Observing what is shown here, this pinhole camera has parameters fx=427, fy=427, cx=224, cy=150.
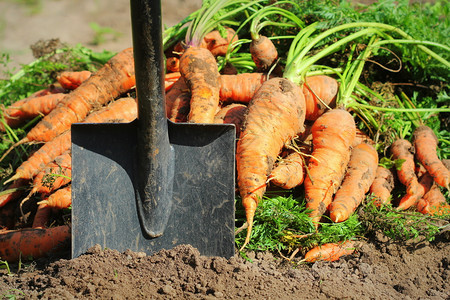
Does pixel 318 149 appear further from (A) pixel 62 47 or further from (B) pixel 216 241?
(A) pixel 62 47

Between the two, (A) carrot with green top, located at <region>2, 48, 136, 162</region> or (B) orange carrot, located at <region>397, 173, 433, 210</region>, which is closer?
(B) orange carrot, located at <region>397, 173, 433, 210</region>

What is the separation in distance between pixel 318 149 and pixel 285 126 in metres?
0.27

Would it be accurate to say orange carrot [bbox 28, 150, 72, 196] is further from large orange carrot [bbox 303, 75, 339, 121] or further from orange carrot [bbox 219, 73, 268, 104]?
large orange carrot [bbox 303, 75, 339, 121]

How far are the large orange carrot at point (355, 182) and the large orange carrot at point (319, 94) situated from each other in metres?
0.35

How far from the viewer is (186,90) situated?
9.98ft

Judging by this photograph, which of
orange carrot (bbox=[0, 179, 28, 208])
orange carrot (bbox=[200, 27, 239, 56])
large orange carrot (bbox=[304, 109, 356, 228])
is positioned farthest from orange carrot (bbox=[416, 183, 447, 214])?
orange carrot (bbox=[0, 179, 28, 208])

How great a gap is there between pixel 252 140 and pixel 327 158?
489 mm

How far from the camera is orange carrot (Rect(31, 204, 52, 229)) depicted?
8.39ft

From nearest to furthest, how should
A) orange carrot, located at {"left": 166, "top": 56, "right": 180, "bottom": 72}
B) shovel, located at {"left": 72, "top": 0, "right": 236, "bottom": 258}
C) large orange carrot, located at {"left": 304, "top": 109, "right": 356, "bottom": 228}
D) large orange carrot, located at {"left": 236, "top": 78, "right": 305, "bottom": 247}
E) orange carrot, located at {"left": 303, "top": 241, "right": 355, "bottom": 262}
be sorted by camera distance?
shovel, located at {"left": 72, "top": 0, "right": 236, "bottom": 258}
orange carrot, located at {"left": 303, "top": 241, "right": 355, "bottom": 262}
large orange carrot, located at {"left": 236, "top": 78, "right": 305, "bottom": 247}
large orange carrot, located at {"left": 304, "top": 109, "right": 356, "bottom": 228}
orange carrot, located at {"left": 166, "top": 56, "right": 180, "bottom": 72}

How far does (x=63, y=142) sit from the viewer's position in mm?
2861

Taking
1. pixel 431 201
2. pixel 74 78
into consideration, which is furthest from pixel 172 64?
pixel 431 201

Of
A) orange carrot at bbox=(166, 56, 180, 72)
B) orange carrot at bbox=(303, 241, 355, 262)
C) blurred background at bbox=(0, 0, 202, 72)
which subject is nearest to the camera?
orange carrot at bbox=(303, 241, 355, 262)

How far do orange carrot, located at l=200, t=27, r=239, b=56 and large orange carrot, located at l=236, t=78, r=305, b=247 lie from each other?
678 millimetres

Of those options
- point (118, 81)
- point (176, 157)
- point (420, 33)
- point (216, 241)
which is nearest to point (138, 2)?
point (176, 157)
